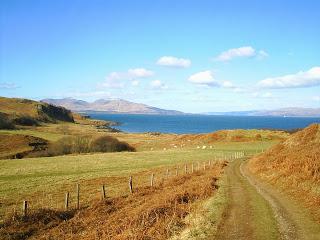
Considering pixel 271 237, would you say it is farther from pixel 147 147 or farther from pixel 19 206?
pixel 147 147

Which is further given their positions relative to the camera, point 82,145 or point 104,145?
point 104,145

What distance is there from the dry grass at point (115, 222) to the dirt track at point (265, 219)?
→ 2.69 meters

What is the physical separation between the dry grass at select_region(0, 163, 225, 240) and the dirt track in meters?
2.69

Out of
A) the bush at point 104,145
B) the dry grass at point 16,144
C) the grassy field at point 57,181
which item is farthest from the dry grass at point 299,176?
the bush at point 104,145

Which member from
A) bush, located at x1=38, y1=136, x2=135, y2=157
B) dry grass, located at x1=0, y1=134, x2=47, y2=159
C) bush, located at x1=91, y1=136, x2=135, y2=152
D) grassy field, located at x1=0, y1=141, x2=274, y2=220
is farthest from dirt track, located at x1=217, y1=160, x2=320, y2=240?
bush, located at x1=91, y1=136, x2=135, y2=152

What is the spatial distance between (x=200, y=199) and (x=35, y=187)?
24405 millimetres

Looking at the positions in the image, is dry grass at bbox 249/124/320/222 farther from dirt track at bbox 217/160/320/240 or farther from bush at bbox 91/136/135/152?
bush at bbox 91/136/135/152

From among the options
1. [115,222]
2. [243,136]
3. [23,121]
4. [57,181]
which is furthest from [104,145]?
[115,222]

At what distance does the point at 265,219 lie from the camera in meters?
22.3

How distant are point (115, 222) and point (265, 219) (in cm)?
856

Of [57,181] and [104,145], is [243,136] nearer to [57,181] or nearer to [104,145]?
[104,145]

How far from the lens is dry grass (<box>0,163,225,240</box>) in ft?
68.2

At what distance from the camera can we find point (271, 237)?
18.8 m

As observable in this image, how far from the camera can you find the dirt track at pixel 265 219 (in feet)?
63.4
